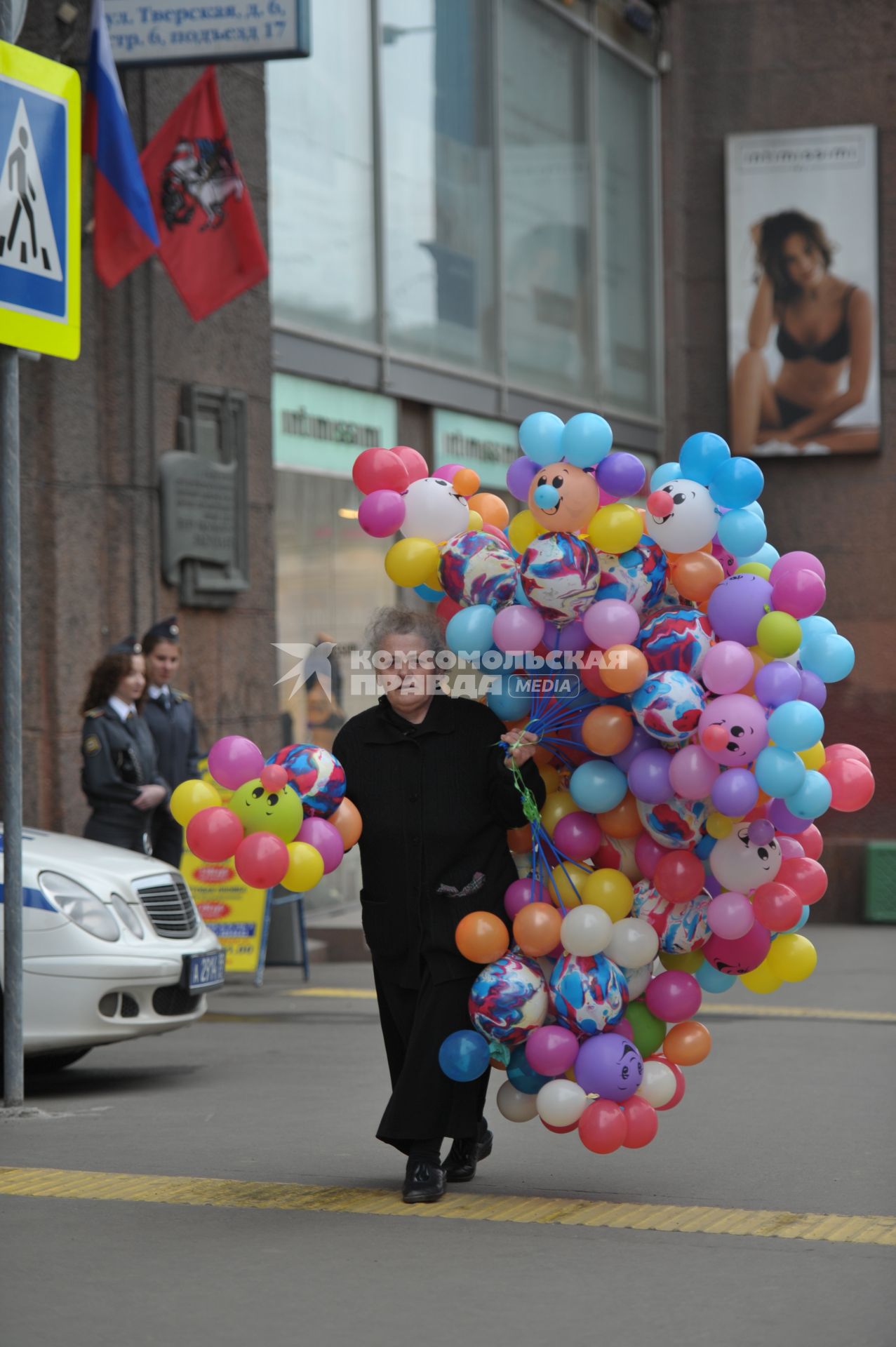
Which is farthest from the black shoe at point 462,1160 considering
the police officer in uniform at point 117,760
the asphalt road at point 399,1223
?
the police officer in uniform at point 117,760

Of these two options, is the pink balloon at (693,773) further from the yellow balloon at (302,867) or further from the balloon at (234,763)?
the balloon at (234,763)

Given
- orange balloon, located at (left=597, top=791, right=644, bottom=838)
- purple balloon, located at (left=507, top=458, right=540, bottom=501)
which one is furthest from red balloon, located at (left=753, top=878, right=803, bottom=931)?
purple balloon, located at (left=507, top=458, right=540, bottom=501)

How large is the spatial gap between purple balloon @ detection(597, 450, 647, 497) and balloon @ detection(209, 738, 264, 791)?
1283 mm

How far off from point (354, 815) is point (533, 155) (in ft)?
44.4

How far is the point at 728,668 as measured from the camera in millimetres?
5641

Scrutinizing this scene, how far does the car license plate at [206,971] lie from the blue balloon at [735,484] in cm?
369

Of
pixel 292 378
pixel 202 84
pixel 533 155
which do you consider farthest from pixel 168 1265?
pixel 533 155

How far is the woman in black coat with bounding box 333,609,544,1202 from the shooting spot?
5.91 metres

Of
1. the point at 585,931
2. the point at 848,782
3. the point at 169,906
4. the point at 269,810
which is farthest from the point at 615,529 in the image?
the point at 169,906

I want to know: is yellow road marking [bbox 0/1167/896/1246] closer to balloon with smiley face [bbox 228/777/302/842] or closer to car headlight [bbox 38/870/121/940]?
balloon with smiley face [bbox 228/777/302/842]

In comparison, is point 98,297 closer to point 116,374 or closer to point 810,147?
point 116,374

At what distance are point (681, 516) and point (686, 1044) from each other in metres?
1.61

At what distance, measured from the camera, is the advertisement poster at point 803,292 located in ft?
61.3

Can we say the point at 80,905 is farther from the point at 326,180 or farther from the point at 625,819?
the point at 326,180
